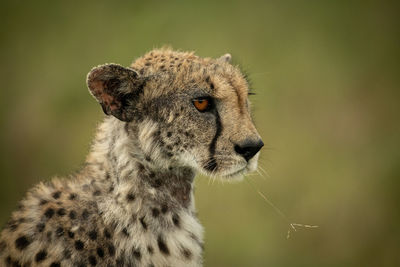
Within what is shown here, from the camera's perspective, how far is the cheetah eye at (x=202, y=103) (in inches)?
103

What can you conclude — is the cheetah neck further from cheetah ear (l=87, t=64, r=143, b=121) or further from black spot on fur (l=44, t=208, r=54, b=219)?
black spot on fur (l=44, t=208, r=54, b=219)

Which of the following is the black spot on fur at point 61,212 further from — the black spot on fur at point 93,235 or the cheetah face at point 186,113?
the cheetah face at point 186,113

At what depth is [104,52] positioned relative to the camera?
21.1 feet

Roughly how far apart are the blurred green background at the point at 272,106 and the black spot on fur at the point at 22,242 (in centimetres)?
212

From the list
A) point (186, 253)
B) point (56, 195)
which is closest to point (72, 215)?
point (56, 195)

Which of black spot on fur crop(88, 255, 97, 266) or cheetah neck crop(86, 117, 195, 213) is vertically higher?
cheetah neck crop(86, 117, 195, 213)

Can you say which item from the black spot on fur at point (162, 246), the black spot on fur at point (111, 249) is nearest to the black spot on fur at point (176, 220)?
the black spot on fur at point (162, 246)

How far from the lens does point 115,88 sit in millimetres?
2621

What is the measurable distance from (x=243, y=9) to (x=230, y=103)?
3997mm

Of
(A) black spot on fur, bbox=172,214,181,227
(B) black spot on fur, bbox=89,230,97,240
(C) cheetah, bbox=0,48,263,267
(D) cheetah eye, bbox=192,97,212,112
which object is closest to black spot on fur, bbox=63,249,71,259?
(C) cheetah, bbox=0,48,263,267

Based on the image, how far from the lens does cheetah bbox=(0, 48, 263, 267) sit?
8.26 ft

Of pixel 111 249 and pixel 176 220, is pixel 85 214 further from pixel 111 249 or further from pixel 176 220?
pixel 176 220

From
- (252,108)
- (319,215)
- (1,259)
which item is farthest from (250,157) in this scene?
(319,215)

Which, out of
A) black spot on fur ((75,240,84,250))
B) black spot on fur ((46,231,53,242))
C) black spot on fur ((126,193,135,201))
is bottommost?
black spot on fur ((75,240,84,250))
